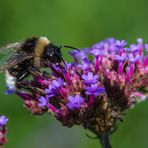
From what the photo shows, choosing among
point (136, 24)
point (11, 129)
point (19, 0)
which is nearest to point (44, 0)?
point (19, 0)

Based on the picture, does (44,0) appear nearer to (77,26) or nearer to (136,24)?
(77,26)

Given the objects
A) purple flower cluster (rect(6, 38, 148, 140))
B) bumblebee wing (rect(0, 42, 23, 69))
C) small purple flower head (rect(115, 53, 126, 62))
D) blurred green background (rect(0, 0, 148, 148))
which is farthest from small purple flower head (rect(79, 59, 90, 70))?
blurred green background (rect(0, 0, 148, 148))

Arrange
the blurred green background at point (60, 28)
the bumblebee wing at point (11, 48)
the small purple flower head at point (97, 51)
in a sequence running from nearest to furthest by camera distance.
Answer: the small purple flower head at point (97, 51)
the bumblebee wing at point (11, 48)
the blurred green background at point (60, 28)

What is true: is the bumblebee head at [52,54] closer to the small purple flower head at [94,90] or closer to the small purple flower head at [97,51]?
the small purple flower head at [97,51]

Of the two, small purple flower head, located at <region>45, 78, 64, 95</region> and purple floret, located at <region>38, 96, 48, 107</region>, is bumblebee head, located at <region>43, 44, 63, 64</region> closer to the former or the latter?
small purple flower head, located at <region>45, 78, 64, 95</region>

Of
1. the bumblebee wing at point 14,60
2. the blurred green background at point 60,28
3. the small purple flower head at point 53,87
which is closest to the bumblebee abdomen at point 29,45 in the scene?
the bumblebee wing at point 14,60
